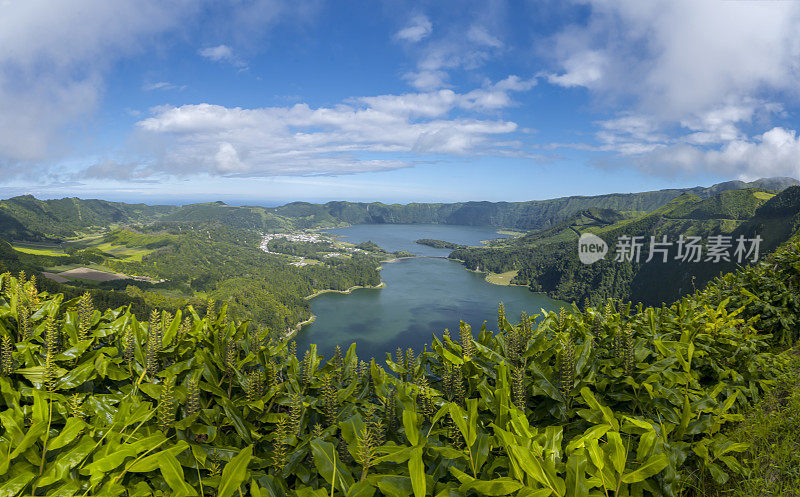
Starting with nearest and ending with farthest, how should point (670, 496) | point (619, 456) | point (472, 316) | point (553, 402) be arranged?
point (619, 456) < point (670, 496) < point (553, 402) < point (472, 316)

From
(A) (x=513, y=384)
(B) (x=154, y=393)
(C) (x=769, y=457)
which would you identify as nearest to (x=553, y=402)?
(A) (x=513, y=384)

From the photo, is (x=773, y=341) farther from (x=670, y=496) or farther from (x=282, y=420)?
(x=282, y=420)

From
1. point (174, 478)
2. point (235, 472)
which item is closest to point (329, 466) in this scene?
point (235, 472)

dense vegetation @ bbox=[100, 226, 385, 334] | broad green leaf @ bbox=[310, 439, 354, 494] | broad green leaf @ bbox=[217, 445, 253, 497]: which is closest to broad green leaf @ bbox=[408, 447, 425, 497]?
broad green leaf @ bbox=[310, 439, 354, 494]

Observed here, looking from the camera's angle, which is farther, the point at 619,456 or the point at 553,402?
the point at 553,402

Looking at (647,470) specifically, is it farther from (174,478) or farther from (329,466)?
(174,478)
